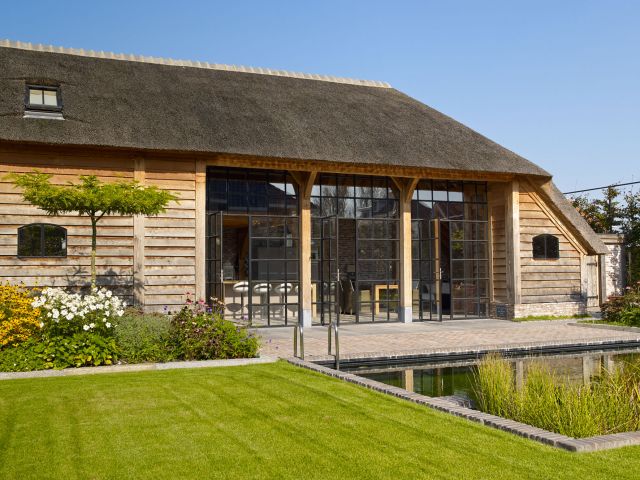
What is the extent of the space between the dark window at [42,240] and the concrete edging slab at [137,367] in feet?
14.2

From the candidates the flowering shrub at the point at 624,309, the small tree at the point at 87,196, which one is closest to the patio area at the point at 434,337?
the flowering shrub at the point at 624,309

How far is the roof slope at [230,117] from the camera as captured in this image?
12.7 m

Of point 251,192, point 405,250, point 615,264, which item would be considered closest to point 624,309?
point 615,264

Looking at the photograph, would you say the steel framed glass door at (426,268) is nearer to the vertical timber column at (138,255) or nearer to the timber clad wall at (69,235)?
the vertical timber column at (138,255)

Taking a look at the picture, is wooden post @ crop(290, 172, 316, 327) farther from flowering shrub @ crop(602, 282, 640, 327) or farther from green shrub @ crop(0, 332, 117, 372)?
flowering shrub @ crop(602, 282, 640, 327)

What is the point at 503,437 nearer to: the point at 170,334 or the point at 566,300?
the point at 170,334

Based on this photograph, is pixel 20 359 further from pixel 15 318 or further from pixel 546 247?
pixel 546 247

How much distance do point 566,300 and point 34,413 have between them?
14.0 meters

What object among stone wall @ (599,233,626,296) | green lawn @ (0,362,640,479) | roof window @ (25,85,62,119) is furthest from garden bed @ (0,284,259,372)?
stone wall @ (599,233,626,296)

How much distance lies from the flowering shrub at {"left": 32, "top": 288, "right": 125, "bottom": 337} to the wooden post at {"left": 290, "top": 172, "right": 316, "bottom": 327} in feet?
19.4

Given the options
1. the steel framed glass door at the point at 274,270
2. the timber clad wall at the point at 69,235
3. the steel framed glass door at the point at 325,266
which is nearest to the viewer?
the timber clad wall at the point at 69,235

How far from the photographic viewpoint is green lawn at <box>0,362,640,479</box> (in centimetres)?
475

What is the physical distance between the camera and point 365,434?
18.6ft

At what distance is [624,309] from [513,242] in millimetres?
2917
